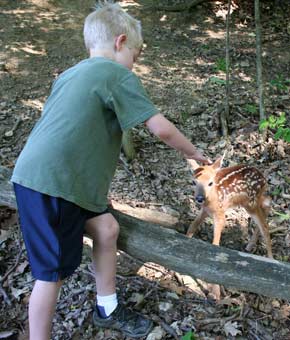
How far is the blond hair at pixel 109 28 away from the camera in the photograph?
126 inches

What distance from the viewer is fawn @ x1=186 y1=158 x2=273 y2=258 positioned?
4254mm

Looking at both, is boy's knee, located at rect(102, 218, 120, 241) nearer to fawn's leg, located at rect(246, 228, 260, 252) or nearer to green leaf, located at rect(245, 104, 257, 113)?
fawn's leg, located at rect(246, 228, 260, 252)

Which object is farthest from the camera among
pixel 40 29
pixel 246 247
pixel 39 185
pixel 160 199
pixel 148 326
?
pixel 40 29

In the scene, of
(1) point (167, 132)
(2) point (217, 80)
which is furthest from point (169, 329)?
(2) point (217, 80)

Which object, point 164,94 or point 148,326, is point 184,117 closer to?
point 164,94

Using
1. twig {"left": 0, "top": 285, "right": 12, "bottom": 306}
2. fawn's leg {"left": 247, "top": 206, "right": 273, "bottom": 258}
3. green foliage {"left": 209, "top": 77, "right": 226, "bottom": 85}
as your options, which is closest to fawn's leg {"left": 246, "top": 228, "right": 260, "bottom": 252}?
fawn's leg {"left": 247, "top": 206, "right": 273, "bottom": 258}

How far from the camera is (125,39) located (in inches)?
127

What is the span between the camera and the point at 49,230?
3.13m

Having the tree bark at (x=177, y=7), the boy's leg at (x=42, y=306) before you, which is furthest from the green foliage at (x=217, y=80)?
the boy's leg at (x=42, y=306)

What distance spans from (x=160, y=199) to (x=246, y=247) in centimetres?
109

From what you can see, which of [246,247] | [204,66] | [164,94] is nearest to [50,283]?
[246,247]

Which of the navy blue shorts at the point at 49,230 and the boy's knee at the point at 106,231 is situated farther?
the boy's knee at the point at 106,231

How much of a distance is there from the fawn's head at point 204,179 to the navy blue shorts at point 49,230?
134 cm

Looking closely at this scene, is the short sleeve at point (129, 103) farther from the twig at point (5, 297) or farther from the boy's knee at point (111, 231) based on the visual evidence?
the twig at point (5, 297)
